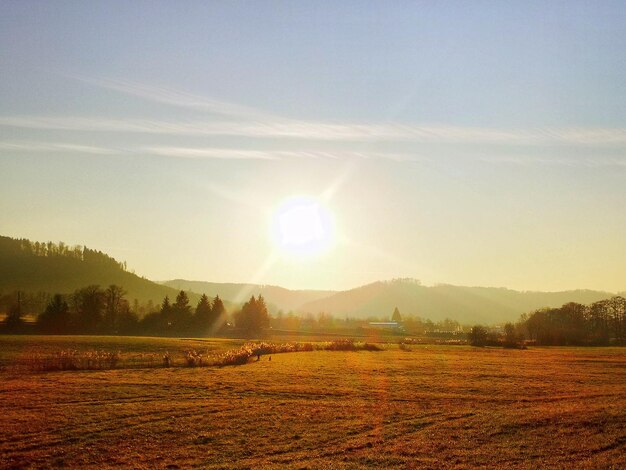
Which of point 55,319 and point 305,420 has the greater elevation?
point 55,319

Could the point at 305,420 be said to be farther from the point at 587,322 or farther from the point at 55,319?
the point at 587,322

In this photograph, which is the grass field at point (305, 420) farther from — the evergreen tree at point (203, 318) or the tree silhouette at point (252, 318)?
the tree silhouette at point (252, 318)

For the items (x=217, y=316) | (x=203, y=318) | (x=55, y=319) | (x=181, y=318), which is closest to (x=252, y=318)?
(x=217, y=316)

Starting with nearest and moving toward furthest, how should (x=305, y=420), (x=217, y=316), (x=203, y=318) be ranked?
(x=305, y=420) → (x=203, y=318) → (x=217, y=316)

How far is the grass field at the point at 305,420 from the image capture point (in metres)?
23.5

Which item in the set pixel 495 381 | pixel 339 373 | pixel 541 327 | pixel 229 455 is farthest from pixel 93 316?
pixel 541 327

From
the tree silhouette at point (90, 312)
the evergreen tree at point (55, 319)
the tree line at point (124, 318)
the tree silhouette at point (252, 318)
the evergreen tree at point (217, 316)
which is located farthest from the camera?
the tree silhouette at point (252, 318)

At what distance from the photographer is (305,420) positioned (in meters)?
30.5

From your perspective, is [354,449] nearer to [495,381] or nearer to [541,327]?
[495,381]

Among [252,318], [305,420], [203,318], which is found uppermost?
[203,318]

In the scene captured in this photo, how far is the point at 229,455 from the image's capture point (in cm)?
2370

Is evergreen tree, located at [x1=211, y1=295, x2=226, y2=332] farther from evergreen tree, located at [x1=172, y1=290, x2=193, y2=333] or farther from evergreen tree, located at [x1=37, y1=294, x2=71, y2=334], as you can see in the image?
evergreen tree, located at [x1=37, y1=294, x2=71, y2=334]

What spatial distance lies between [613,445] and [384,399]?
608 inches

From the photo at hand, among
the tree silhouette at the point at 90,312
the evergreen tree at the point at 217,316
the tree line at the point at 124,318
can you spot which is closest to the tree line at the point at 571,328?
the tree line at the point at 124,318
